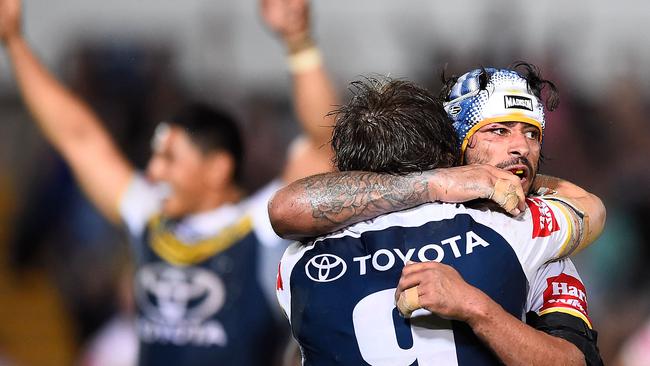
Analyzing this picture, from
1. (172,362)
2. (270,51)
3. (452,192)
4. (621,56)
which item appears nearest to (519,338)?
(452,192)

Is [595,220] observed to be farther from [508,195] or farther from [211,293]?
[211,293]

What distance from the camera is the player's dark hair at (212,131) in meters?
7.45

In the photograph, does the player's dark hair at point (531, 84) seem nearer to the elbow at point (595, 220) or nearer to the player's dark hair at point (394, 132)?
the player's dark hair at point (394, 132)

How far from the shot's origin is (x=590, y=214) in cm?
371

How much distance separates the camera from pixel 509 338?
3244 mm

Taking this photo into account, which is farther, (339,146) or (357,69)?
(357,69)

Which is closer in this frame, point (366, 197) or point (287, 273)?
point (366, 197)

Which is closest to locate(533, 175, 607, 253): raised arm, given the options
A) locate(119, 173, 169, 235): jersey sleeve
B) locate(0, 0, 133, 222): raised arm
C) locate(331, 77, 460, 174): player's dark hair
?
locate(331, 77, 460, 174): player's dark hair

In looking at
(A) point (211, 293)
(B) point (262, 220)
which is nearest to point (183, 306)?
(A) point (211, 293)

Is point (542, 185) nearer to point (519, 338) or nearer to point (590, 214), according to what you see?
point (590, 214)

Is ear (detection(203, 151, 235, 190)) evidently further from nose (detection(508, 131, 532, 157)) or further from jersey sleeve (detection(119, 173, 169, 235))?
nose (detection(508, 131, 532, 157))

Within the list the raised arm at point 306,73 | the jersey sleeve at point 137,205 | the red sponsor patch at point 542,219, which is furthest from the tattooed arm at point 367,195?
the jersey sleeve at point 137,205

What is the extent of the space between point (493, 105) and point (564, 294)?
66 centimetres

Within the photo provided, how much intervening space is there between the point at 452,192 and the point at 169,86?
716 cm
